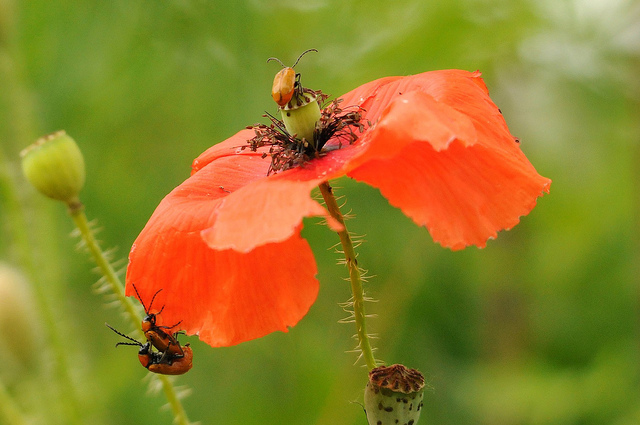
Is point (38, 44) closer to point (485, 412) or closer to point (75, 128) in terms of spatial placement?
point (75, 128)

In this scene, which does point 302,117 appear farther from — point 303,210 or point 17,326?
point 17,326

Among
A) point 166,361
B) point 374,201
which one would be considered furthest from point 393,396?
point 374,201

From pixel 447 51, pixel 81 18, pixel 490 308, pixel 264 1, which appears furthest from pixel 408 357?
pixel 81 18

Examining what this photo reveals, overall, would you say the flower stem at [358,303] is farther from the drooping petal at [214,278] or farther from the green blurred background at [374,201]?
the green blurred background at [374,201]

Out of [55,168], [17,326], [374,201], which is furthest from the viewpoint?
[374,201]

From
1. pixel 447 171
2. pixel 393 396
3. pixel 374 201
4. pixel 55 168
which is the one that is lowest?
pixel 393 396

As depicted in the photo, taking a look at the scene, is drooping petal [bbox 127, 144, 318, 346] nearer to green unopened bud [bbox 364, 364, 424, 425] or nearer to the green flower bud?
green unopened bud [bbox 364, 364, 424, 425]

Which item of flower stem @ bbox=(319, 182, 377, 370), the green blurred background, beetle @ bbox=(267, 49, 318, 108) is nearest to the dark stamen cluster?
beetle @ bbox=(267, 49, 318, 108)
